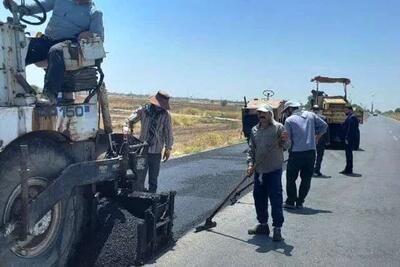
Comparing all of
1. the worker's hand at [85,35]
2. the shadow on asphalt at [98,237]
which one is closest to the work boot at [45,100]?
the worker's hand at [85,35]

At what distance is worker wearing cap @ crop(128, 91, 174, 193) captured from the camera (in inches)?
279

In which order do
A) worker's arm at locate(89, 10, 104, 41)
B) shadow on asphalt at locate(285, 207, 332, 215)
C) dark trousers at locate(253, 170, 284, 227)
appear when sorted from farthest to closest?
shadow on asphalt at locate(285, 207, 332, 215) < dark trousers at locate(253, 170, 284, 227) < worker's arm at locate(89, 10, 104, 41)

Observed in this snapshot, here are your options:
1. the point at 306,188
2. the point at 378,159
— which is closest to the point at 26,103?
the point at 306,188

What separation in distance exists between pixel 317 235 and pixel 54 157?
391cm

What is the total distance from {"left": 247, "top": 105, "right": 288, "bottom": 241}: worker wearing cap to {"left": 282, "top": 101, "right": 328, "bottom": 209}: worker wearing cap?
177 cm

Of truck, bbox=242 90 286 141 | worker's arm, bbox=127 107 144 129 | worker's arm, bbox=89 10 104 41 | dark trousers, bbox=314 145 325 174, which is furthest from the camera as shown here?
truck, bbox=242 90 286 141

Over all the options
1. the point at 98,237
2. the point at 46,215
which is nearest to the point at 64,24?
the point at 46,215

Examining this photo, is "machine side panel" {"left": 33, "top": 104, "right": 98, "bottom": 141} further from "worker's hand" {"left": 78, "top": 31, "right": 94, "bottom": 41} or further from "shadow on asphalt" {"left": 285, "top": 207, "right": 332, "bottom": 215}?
"shadow on asphalt" {"left": 285, "top": 207, "right": 332, "bottom": 215}

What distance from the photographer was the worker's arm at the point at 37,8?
14.1 ft

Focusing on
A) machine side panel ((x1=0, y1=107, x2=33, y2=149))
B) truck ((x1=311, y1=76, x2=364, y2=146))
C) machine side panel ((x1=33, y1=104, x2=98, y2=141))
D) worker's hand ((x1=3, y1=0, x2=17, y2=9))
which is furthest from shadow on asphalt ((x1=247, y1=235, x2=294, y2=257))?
truck ((x1=311, y1=76, x2=364, y2=146))

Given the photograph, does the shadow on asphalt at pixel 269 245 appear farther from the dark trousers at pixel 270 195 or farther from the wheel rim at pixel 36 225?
the wheel rim at pixel 36 225

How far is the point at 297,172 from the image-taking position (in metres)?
8.73

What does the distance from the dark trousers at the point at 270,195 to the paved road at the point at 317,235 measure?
1.05ft

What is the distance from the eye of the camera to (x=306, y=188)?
8719 mm
